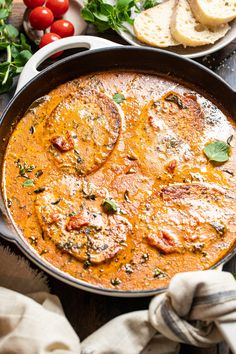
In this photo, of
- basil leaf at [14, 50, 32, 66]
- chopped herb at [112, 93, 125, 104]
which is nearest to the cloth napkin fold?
chopped herb at [112, 93, 125, 104]

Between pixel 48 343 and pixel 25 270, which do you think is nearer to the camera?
pixel 48 343

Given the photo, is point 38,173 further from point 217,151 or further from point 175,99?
point 217,151

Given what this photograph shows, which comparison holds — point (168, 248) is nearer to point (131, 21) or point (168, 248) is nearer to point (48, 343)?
Answer: point (48, 343)

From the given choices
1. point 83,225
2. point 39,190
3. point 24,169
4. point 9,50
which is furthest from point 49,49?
point 83,225

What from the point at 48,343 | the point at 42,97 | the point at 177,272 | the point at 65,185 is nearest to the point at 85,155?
the point at 65,185

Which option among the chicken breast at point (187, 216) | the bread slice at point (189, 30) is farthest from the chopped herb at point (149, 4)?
the chicken breast at point (187, 216)

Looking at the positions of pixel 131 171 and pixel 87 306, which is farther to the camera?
pixel 131 171
